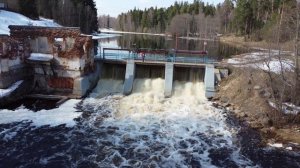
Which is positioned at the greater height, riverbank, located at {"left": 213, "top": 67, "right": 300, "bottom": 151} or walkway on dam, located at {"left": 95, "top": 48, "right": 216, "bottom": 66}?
walkway on dam, located at {"left": 95, "top": 48, "right": 216, "bottom": 66}

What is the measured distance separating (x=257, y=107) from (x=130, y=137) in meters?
9.18

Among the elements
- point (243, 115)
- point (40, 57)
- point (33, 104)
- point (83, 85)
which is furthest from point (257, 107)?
point (40, 57)

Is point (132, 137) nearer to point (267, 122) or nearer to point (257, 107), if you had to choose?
point (267, 122)

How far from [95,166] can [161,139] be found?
176 inches

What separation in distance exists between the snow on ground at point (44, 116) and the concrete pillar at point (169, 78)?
24.6 feet

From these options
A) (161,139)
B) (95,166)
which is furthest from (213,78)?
(95,166)

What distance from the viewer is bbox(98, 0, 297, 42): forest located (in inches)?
2963

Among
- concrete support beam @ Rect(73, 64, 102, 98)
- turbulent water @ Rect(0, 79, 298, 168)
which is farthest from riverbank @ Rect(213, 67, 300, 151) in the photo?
concrete support beam @ Rect(73, 64, 102, 98)

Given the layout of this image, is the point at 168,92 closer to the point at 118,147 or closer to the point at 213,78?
the point at 213,78

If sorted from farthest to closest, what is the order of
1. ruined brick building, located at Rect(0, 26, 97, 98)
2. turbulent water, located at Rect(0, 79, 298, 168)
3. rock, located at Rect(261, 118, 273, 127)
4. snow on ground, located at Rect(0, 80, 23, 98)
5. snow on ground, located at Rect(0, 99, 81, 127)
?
ruined brick building, located at Rect(0, 26, 97, 98) < snow on ground, located at Rect(0, 80, 23, 98) < rock, located at Rect(261, 118, 273, 127) < snow on ground, located at Rect(0, 99, 81, 127) < turbulent water, located at Rect(0, 79, 298, 168)

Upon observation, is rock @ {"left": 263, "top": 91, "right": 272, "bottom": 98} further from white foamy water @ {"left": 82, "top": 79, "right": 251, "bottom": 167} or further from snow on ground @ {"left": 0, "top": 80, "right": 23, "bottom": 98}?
snow on ground @ {"left": 0, "top": 80, "right": 23, "bottom": 98}

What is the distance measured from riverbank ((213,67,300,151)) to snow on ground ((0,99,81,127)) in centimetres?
1053

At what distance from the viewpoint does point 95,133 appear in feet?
59.8

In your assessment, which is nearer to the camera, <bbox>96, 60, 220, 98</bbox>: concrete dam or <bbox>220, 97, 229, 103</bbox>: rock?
<bbox>220, 97, 229, 103</bbox>: rock
